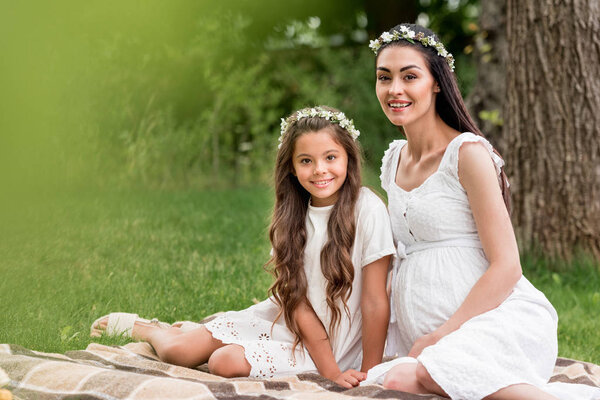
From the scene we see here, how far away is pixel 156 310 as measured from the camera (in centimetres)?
368

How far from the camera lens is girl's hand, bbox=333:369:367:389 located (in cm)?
244

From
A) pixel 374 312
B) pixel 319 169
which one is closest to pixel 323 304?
pixel 374 312

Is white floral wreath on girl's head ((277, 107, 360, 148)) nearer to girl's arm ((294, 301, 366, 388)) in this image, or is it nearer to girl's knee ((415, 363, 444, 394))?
girl's arm ((294, 301, 366, 388))

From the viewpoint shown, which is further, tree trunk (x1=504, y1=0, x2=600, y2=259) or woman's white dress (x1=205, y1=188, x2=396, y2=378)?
tree trunk (x1=504, y1=0, x2=600, y2=259)

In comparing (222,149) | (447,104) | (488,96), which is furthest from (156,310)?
(222,149)

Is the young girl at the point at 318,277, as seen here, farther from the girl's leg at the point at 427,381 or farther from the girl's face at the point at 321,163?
the girl's leg at the point at 427,381

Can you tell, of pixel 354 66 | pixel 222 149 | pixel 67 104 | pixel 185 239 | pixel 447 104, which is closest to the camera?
pixel 67 104

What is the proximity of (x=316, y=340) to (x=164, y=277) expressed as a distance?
195cm

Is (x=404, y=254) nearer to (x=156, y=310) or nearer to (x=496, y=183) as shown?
(x=496, y=183)

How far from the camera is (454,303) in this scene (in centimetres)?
243

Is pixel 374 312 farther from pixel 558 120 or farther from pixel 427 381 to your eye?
pixel 558 120

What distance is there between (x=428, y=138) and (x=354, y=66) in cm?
878

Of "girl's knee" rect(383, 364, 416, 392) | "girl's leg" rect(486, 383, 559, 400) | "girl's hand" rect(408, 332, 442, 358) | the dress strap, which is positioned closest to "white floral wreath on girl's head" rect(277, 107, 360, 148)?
the dress strap

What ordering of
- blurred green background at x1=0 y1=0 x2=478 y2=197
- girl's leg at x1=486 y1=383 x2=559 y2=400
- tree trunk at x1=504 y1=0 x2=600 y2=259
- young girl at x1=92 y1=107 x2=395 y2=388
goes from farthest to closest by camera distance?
tree trunk at x1=504 y1=0 x2=600 y2=259
young girl at x1=92 y1=107 x2=395 y2=388
girl's leg at x1=486 y1=383 x2=559 y2=400
blurred green background at x1=0 y1=0 x2=478 y2=197
